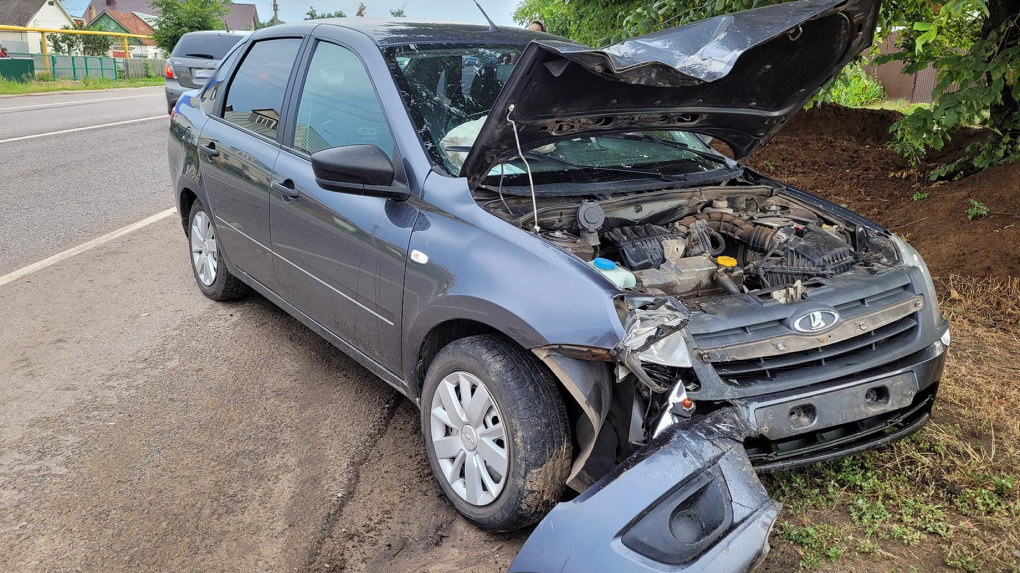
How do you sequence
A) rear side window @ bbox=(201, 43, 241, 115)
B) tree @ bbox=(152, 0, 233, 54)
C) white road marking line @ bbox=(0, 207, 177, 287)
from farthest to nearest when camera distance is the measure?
tree @ bbox=(152, 0, 233, 54) < white road marking line @ bbox=(0, 207, 177, 287) < rear side window @ bbox=(201, 43, 241, 115)

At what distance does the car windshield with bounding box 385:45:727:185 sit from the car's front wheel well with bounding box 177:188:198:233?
239 cm

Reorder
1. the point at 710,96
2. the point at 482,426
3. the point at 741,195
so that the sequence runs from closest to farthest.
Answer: the point at 482,426
the point at 710,96
the point at 741,195

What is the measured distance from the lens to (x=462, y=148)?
3.36 metres

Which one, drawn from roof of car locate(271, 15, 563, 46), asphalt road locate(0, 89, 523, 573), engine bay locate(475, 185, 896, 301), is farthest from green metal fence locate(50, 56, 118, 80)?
engine bay locate(475, 185, 896, 301)

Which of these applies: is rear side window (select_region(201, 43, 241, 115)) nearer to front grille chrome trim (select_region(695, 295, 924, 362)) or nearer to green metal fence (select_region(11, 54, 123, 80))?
front grille chrome trim (select_region(695, 295, 924, 362))

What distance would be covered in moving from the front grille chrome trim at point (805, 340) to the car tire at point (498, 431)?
22.4 inches

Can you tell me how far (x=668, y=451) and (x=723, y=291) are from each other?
1.00 metres

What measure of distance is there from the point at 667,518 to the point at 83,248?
5851 mm

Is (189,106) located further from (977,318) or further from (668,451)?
(977,318)

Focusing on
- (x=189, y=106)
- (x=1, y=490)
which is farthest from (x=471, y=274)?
(x=189, y=106)

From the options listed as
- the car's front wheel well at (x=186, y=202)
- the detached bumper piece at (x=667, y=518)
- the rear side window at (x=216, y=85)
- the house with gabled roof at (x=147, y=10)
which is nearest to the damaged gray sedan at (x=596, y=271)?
the detached bumper piece at (x=667, y=518)

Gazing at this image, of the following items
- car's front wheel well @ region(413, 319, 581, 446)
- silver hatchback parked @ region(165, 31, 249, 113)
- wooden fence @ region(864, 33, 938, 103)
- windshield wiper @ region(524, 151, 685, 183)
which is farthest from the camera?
wooden fence @ region(864, 33, 938, 103)

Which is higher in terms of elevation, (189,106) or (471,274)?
(189,106)

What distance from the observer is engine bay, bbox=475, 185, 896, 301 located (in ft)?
10.2
